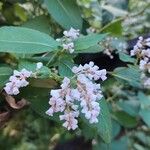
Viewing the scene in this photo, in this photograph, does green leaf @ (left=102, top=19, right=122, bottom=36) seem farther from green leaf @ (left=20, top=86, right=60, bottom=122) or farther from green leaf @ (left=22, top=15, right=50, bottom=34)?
green leaf @ (left=20, top=86, right=60, bottom=122)

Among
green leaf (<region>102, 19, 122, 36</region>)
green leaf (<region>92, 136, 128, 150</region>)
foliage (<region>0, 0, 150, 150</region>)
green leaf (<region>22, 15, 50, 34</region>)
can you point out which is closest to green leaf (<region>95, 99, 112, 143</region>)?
foliage (<region>0, 0, 150, 150</region>)

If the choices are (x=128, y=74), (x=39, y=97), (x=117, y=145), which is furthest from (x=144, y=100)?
(x=39, y=97)

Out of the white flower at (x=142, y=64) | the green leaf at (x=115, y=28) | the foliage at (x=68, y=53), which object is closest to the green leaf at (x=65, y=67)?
the foliage at (x=68, y=53)

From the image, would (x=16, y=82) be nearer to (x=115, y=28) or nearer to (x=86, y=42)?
(x=86, y=42)

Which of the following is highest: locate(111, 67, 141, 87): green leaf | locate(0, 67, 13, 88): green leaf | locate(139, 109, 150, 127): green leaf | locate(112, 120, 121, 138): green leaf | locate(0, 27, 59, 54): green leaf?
locate(0, 27, 59, 54): green leaf

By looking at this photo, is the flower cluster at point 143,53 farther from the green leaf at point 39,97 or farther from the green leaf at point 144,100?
the green leaf at point 144,100

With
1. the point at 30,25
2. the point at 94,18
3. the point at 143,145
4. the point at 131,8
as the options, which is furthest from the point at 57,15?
the point at 143,145
